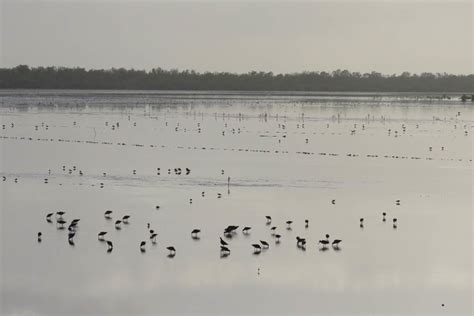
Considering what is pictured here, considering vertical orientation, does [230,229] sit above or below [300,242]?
above

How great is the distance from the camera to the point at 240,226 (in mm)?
21469

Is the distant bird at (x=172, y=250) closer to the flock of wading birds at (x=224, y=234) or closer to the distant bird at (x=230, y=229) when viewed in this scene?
the flock of wading birds at (x=224, y=234)

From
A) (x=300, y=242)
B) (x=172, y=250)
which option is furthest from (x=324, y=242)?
(x=172, y=250)

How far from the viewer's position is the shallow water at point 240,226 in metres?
15.9

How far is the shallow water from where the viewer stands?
15.9m

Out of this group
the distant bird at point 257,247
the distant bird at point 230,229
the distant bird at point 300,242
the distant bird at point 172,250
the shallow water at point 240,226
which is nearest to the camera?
the shallow water at point 240,226

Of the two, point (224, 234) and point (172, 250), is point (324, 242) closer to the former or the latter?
point (224, 234)

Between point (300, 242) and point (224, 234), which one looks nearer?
point (300, 242)

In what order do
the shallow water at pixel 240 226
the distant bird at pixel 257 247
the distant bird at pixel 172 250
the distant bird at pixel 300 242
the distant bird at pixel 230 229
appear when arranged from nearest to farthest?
the shallow water at pixel 240 226 → the distant bird at pixel 172 250 → the distant bird at pixel 257 247 → the distant bird at pixel 300 242 → the distant bird at pixel 230 229

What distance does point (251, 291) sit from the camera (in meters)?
16.2

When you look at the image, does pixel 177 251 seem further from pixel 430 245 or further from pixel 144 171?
pixel 144 171

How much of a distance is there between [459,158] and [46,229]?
2101 cm

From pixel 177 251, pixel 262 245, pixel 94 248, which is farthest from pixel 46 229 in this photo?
pixel 262 245

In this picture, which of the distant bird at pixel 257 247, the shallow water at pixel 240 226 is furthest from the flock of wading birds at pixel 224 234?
the shallow water at pixel 240 226
